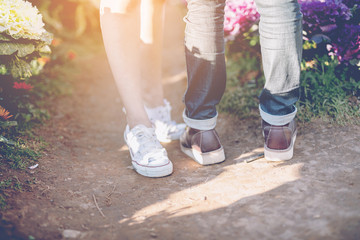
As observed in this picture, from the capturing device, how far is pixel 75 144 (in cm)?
233

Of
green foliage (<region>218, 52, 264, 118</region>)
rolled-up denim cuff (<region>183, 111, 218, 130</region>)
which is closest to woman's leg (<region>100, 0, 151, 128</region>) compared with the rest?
rolled-up denim cuff (<region>183, 111, 218, 130</region>)

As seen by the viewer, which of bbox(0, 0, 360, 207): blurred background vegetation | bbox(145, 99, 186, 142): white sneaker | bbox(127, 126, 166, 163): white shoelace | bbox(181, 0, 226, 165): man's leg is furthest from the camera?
bbox(145, 99, 186, 142): white sneaker

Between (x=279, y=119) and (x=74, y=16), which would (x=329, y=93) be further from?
(x=74, y=16)

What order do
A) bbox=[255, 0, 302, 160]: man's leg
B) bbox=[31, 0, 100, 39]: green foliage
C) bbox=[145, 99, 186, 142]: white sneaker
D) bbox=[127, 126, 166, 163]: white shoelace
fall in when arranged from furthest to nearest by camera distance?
bbox=[31, 0, 100, 39]: green foliage
bbox=[145, 99, 186, 142]: white sneaker
bbox=[127, 126, 166, 163]: white shoelace
bbox=[255, 0, 302, 160]: man's leg

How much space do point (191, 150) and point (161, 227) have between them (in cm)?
70

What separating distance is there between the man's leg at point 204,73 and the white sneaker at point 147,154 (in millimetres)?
209

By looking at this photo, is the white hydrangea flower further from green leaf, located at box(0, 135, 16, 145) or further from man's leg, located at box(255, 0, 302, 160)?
man's leg, located at box(255, 0, 302, 160)

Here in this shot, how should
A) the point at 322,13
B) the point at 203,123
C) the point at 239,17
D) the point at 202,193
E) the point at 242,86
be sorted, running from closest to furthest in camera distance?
the point at 202,193
the point at 203,123
the point at 322,13
the point at 239,17
the point at 242,86

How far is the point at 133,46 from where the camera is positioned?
2.01 m

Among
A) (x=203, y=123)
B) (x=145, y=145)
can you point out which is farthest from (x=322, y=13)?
(x=145, y=145)

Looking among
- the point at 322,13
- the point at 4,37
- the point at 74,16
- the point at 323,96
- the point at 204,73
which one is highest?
the point at 4,37

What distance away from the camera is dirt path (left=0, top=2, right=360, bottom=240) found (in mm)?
1378

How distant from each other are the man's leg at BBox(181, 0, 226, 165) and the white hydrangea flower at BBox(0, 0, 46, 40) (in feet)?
2.82

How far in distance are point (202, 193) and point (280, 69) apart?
2.30 ft
